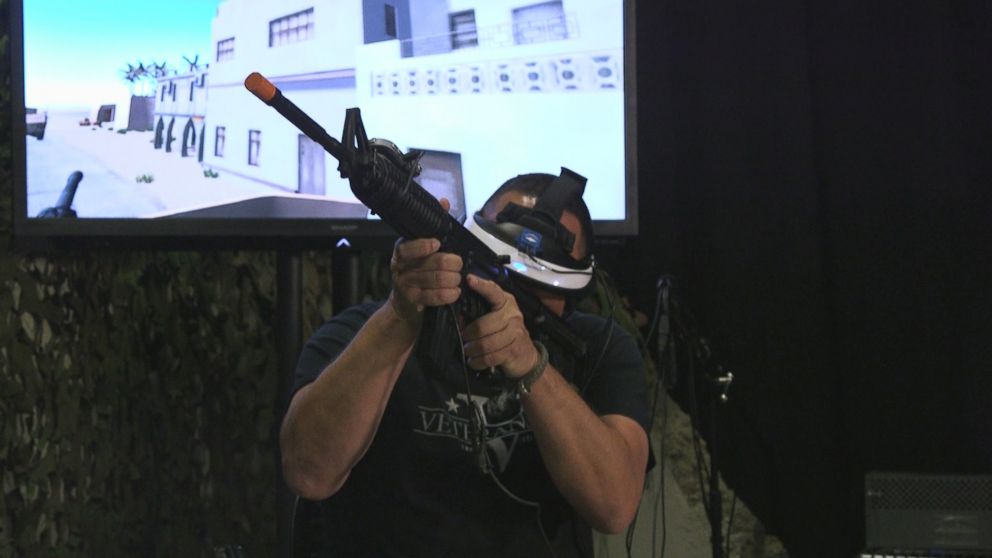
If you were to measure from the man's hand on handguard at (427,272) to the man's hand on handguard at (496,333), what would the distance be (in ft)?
0.12

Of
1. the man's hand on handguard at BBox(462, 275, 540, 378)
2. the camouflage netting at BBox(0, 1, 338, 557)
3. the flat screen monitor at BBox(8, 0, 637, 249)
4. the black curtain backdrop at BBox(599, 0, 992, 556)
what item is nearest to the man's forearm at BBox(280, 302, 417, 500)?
the man's hand on handguard at BBox(462, 275, 540, 378)

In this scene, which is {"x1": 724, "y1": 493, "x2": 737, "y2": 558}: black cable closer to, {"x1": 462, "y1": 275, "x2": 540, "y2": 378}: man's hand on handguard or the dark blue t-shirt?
the dark blue t-shirt

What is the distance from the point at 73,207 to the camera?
1933mm

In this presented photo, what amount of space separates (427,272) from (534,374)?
0.25 meters

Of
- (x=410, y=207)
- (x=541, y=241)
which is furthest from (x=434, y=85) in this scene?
(x=410, y=207)

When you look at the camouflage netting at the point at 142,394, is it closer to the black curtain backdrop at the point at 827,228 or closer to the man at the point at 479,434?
the man at the point at 479,434

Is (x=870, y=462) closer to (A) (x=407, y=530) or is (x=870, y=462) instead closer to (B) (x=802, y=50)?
(B) (x=802, y=50)

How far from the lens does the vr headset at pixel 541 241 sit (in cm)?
125

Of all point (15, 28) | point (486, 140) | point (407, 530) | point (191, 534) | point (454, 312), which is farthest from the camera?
point (191, 534)

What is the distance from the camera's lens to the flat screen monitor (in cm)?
193

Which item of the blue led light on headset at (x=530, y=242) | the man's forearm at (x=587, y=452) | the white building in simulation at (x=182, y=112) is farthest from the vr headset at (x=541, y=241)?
the white building in simulation at (x=182, y=112)

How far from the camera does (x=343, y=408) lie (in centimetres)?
133

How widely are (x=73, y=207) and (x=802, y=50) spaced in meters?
1.69

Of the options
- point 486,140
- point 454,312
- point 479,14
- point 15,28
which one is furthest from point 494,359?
point 15,28
